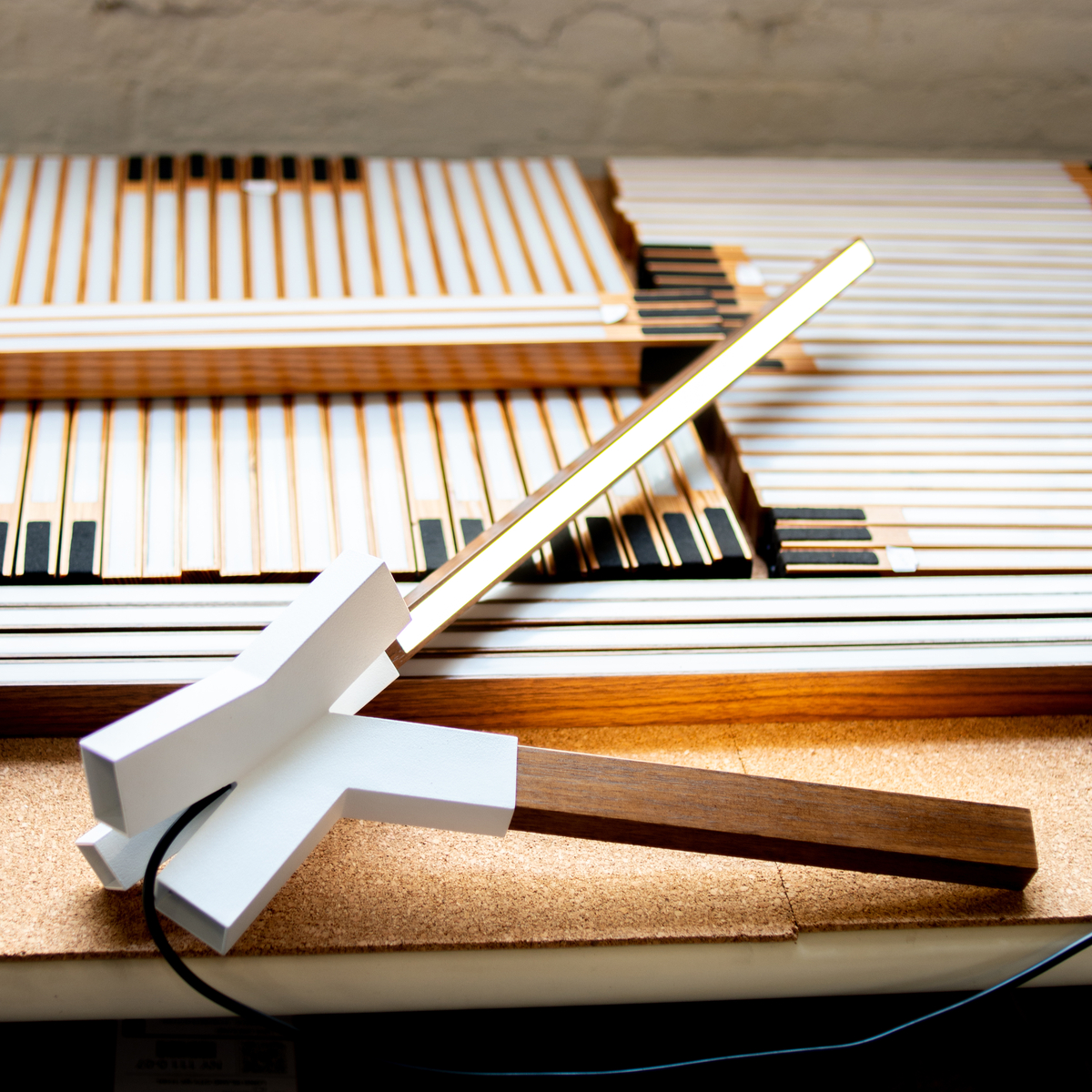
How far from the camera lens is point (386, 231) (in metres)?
1.59

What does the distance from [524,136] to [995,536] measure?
1187 millimetres

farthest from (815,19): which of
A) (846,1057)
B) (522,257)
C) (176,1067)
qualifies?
(176,1067)

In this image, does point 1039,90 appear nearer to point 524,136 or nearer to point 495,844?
point 524,136

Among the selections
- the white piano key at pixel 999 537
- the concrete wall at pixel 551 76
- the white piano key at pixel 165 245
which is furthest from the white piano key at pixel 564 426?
the concrete wall at pixel 551 76

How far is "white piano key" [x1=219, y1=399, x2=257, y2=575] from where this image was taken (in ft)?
3.76

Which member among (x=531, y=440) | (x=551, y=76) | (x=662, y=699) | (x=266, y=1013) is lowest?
(x=266, y=1013)

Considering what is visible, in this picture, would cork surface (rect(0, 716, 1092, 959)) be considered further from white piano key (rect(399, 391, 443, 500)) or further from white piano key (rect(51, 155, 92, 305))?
white piano key (rect(51, 155, 92, 305))

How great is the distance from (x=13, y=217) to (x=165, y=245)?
0.22 metres

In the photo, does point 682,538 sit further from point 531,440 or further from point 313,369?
point 313,369

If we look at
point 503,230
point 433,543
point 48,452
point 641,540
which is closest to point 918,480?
point 641,540

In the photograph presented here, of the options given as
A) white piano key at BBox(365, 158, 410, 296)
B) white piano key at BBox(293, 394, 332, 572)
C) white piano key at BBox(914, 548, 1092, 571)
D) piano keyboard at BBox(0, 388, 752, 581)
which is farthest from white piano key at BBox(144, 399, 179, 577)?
white piano key at BBox(914, 548, 1092, 571)

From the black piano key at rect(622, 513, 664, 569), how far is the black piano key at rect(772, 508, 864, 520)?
0.54 ft

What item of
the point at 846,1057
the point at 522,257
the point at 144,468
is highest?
the point at 522,257

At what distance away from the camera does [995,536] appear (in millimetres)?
1282
